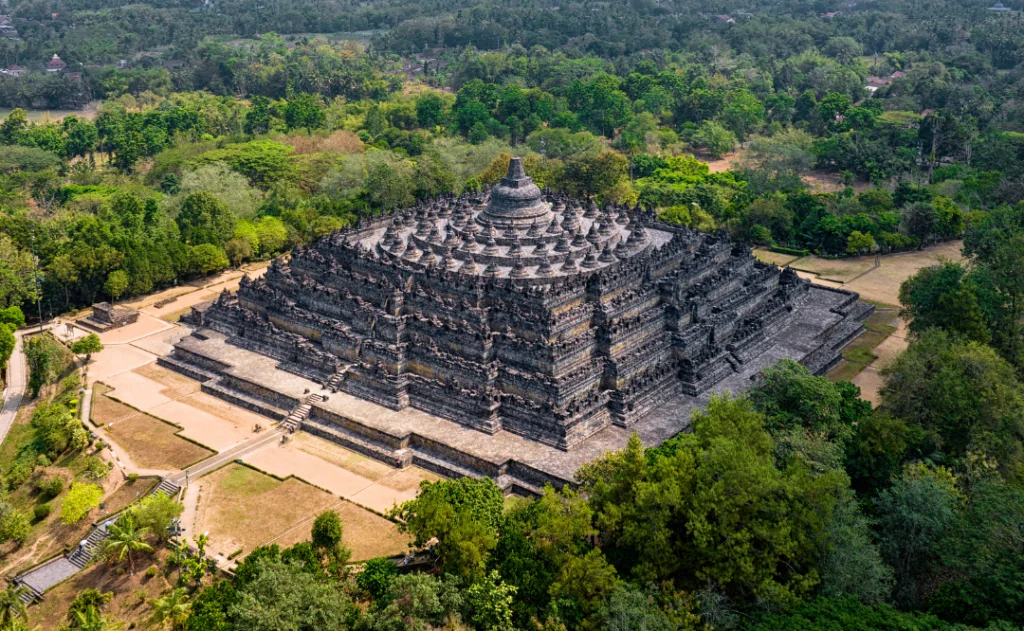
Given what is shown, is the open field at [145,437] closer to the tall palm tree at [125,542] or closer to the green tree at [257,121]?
the tall palm tree at [125,542]

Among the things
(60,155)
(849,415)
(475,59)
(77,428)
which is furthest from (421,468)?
(475,59)

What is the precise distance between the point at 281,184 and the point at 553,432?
46303mm

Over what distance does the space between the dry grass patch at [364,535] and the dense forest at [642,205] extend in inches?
46.7

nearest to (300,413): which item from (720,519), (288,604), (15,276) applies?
(288,604)

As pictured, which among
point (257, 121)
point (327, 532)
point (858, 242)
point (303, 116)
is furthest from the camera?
point (257, 121)

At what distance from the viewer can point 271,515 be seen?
115 ft

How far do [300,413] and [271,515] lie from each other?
8250 millimetres

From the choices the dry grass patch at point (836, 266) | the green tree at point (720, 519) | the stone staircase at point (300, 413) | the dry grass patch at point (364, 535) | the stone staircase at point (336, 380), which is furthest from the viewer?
the dry grass patch at point (836, 266)

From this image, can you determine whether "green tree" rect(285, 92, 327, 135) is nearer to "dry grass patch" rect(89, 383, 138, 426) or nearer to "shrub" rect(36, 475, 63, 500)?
"dry grass patch" rect(89, 383, 138, 426)

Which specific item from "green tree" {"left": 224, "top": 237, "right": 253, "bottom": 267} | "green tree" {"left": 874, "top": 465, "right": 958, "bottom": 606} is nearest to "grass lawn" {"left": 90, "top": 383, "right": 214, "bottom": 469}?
"green tree" {"left": 224, "top": 237, "right": 253, "bottom": 267}

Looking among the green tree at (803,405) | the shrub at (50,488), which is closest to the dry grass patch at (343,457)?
the shrub at (50,488)

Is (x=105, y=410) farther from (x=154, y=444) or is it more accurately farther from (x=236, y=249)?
(x=236, y=249)

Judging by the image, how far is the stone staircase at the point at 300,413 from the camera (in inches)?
1650

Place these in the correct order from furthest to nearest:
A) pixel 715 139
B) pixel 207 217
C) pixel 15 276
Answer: pixel 715 139, pixel 207 217, pixel 15 276
